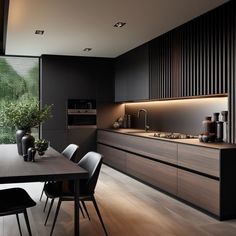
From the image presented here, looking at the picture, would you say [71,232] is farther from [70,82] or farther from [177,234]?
[70,82]

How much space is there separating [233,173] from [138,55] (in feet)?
11.5

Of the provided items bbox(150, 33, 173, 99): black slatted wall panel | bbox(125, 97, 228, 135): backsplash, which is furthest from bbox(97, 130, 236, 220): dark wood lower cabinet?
bbox(150, 33, 173, 99): black slatted wall panel

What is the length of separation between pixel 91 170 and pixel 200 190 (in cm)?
142

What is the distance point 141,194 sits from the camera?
479 cm

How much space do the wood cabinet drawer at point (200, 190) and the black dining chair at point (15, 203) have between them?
6.37ft

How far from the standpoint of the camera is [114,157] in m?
6.71

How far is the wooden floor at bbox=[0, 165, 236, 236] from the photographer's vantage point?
3.29 m

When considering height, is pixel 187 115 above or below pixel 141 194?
above

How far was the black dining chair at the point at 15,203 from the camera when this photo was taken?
2.67 meters

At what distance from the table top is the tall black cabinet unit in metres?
4.10

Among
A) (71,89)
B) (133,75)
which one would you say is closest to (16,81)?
Answer: (71,89)

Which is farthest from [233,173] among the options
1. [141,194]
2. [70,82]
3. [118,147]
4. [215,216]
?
[70,82]

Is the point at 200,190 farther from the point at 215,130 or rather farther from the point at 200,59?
the point at 200,59

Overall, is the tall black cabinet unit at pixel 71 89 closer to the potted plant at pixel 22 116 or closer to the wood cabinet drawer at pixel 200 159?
the potted plant at pixel 22 116
